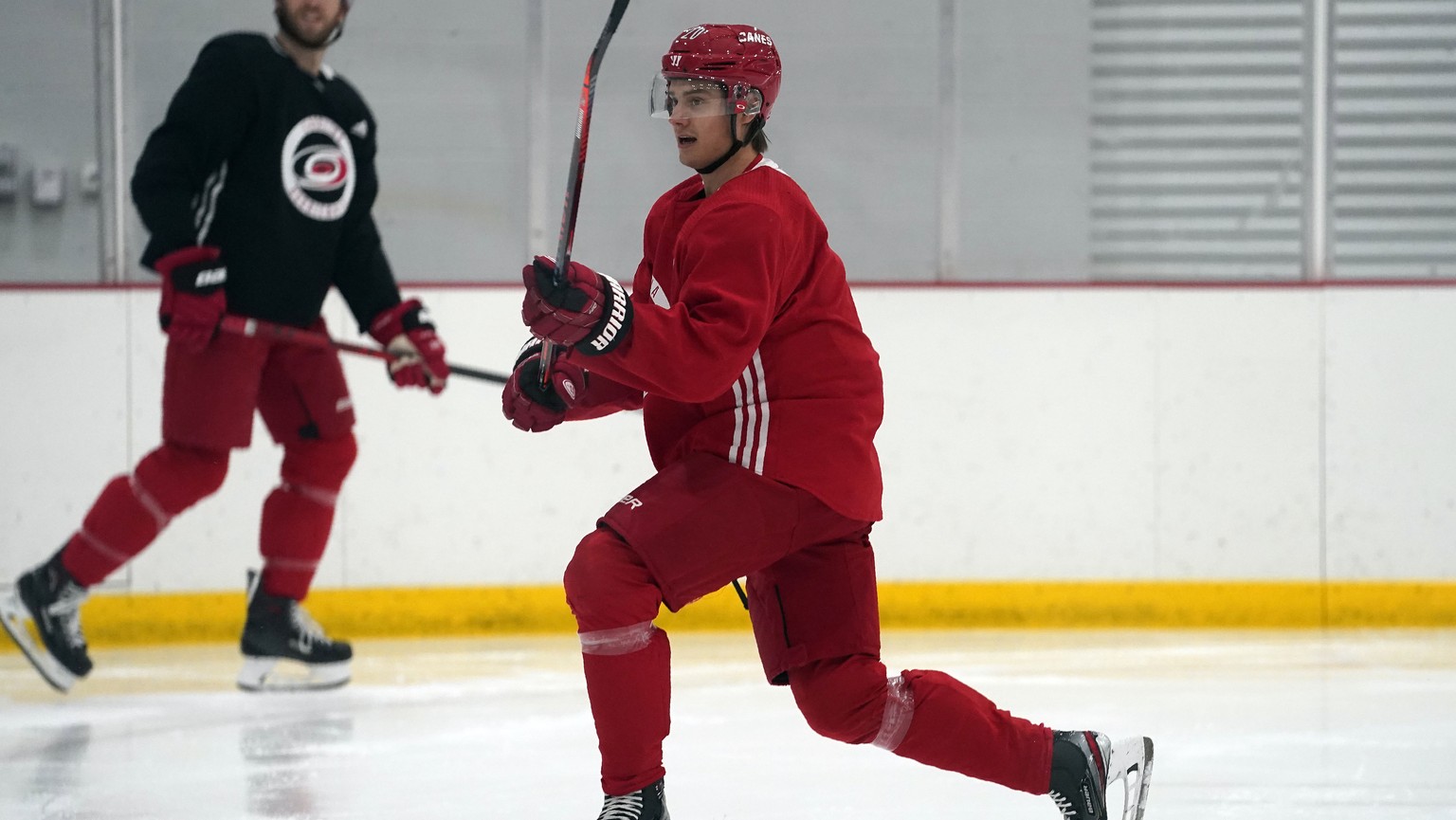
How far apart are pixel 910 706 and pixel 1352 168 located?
3.69m

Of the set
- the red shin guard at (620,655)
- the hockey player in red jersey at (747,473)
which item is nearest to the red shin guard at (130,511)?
the hockey player in red jersey at (747,473)

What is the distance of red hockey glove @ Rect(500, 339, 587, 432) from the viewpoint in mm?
1955

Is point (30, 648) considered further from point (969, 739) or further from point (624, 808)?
point (969, 739)

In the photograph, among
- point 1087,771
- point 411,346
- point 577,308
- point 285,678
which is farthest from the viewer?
point 285,678

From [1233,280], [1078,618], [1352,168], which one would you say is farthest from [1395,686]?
[1352,168]

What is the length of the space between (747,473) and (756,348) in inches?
6.1

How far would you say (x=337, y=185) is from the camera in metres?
3.69

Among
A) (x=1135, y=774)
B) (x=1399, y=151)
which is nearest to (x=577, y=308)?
(x=1135, y=774)

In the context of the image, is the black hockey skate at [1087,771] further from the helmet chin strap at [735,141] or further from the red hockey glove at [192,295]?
the red hockey glove at [192,295]

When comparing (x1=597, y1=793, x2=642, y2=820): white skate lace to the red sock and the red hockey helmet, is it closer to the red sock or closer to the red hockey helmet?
the red hockey helmet

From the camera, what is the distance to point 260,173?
3564 mm

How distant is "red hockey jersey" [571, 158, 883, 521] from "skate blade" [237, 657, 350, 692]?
1.87 m

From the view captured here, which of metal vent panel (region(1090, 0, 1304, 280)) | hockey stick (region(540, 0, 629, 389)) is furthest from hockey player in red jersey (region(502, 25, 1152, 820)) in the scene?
metal vent panel (region(1090, 0, 1304, 280))

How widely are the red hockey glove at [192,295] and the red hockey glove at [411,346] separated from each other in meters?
0.44
